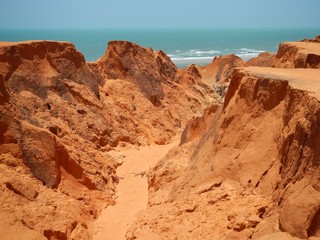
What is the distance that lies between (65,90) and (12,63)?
8.68 ft

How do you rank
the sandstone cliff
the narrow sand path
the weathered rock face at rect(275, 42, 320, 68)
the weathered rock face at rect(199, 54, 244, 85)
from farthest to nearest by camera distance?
the weathered rock face at rect(199, 54, 244, 85) → the weathered rock face at rect(275, 42, 320, 68) → the narrow sand path → the sandstone cliff

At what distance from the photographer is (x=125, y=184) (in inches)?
546

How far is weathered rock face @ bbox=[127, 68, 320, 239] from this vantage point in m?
6.51

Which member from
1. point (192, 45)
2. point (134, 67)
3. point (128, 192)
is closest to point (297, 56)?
point (128, 192)

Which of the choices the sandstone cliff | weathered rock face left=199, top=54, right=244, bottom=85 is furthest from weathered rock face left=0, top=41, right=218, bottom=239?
weathered rock face left=199, top=54, right=244, bottom=85

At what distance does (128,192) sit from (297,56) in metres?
7.14

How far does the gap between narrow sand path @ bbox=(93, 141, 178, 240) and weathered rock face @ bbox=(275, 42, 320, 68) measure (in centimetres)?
635

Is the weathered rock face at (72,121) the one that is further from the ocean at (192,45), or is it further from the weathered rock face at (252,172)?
the ocean at (192,45)

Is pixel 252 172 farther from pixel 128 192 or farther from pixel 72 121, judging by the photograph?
pixel 72 121

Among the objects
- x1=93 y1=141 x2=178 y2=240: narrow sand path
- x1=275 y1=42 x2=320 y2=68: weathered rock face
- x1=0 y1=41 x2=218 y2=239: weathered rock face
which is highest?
x1=275 y1=42 x2=320 y2=68: weathered rock face

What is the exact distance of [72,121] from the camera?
16344 mm

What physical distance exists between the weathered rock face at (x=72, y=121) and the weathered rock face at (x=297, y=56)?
24.0ft

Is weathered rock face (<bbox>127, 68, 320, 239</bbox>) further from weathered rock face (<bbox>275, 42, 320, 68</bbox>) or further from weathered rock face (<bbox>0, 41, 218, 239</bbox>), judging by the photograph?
weathered rock face (<bbox>0, 41, 218, 239</bbox>)

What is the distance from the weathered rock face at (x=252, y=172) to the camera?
21.4ft
